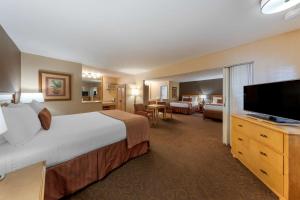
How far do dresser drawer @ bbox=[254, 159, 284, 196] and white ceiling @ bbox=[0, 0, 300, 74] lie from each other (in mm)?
2114

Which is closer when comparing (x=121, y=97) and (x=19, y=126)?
(x=19, y=126)

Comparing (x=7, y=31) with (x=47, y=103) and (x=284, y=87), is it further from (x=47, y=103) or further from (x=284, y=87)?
(x=284, y=87)

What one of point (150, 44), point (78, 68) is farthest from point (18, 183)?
point (78, 68)

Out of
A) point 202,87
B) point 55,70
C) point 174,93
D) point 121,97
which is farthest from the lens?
point 174,93

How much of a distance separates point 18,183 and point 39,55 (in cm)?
388

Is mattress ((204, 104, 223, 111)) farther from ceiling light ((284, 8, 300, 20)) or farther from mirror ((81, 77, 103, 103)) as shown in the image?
mirror ((81, 77, 103, 103))

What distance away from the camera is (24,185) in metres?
0.78

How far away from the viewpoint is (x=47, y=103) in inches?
143

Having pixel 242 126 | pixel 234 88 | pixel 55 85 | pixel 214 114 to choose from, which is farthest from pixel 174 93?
pixel 55 85

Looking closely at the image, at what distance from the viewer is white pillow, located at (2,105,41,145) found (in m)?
1.28

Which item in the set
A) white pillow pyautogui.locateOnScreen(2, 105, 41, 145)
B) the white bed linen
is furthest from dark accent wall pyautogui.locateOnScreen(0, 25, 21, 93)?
the white bed linen

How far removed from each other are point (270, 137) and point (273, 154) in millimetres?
212

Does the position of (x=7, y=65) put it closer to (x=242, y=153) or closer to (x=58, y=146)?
(x=58, y=146)

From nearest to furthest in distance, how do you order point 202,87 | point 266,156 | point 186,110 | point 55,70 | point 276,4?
1. point 276,4
2. point 266,156
3. point 55,70
4. point 186,110
5. point 202,87
